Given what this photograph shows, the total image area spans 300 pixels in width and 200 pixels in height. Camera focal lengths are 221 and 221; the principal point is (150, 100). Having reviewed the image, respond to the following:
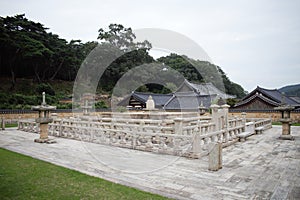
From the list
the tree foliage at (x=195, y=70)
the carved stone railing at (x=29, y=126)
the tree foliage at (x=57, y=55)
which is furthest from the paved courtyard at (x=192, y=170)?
the tree foliage at (x=195, y=70)

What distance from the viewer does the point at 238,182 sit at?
4.80 m

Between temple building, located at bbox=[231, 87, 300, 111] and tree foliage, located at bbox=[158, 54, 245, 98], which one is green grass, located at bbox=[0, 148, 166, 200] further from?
tree foliage, located at bbox=[158, 54, 245, 98]

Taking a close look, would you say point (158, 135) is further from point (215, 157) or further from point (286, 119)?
point (286, 119)

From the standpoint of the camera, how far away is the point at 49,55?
3369 cm

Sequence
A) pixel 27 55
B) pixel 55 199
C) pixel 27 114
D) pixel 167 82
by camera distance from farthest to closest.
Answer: pixel 167 82
pixel 27 55
pixel 27 114
pixel 55 199

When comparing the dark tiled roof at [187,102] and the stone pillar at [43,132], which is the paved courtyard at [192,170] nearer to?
the stone pillar at [43,132]

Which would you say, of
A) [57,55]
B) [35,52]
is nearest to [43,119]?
[35,52]

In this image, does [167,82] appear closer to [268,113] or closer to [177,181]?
[268,113]

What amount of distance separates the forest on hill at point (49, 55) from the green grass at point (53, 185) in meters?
25.8

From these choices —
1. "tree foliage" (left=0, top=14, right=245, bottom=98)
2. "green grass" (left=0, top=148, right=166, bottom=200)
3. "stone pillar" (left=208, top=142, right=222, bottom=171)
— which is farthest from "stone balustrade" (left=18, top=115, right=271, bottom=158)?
"tree foliage" (left=0, top=14, right=245, bottom=98)

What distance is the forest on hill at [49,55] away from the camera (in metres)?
30.9

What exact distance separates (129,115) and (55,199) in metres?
11.2

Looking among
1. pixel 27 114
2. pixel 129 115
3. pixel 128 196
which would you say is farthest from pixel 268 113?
pixel 27 114

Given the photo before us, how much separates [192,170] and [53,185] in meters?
3.29
